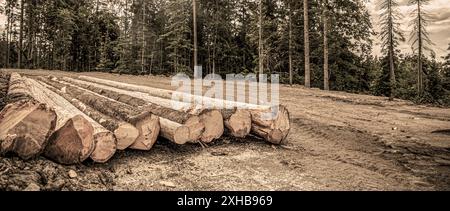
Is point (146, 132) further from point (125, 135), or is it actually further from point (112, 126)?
point (112, 126)

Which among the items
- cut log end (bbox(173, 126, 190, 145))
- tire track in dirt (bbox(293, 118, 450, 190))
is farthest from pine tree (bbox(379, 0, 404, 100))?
cut log end (bbox(173, 126, 190, 145))

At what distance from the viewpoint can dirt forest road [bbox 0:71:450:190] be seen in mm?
3539

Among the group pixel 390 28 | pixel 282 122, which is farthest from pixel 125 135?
pixel 390 28

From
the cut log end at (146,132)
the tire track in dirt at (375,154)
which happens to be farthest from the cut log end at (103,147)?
the tire track in dirt at (375,154)

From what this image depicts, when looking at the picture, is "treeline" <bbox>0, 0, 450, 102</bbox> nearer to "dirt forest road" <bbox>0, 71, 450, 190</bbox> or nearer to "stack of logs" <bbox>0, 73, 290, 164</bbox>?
"dirt forest road" <bbox>0, 71, 450, 190</bbox>

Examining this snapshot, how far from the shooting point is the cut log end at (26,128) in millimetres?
3260

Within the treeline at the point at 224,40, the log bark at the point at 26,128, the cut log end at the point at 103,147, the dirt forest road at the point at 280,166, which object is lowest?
the dirt forest road at the point at 280,166

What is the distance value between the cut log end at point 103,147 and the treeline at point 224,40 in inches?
696

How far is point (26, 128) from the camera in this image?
132 inches

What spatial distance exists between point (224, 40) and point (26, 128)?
109ft

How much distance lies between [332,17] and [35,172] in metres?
20.0

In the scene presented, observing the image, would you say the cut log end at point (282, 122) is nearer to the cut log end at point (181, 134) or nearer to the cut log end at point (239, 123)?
the cut log end at point (239, 123)

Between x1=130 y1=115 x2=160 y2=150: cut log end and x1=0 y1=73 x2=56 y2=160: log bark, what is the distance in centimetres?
120

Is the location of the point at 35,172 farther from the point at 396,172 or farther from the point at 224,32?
the point at 224,32
